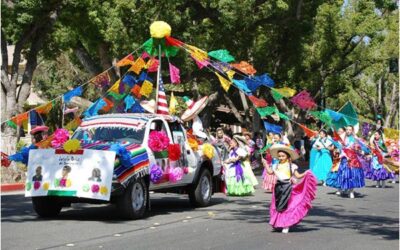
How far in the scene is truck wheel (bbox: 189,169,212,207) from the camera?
1440 centimetres

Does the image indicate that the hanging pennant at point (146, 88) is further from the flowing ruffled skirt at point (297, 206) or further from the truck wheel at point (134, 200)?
the flowing ruffled skirt at point (297, 206)

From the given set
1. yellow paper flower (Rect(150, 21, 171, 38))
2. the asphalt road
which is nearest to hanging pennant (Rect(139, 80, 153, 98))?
yellow paper flower (Rect(150, 21, 171, 38))

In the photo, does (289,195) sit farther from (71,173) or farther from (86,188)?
(71,173)

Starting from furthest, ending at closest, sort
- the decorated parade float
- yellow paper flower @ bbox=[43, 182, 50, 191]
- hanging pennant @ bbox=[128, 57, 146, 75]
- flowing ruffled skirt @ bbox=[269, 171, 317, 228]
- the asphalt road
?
hanging pennant @ bbox=[128, 57, 146, 75]
yellow paper flower @ bbox=[43, 182, 50, 191]
the decorated parade float
flowing ruffled skirt @ bbox=[269, 171, 317, 228]
the asphalt road

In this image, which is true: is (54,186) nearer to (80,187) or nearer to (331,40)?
(80,187)

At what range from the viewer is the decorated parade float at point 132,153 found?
1164 cm

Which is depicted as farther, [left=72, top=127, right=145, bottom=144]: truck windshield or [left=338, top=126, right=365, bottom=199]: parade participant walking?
[left=338, top=126, right=365, bottom=199]: parade participant walking

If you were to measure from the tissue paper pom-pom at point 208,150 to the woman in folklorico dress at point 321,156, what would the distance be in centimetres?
590

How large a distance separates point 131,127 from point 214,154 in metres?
2.81

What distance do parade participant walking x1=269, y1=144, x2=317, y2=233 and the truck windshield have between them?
8.78 ft

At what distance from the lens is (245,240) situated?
32.7 ft

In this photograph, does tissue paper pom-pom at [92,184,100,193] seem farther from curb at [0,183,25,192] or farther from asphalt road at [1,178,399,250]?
curb at [0,183,25,192]

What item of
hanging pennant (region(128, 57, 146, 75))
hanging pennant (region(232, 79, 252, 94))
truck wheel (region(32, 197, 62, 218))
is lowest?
truck wheel (region(32, 197, 62, 218))

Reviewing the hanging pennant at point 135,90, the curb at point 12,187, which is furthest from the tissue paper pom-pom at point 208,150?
the curb at point 12,187
